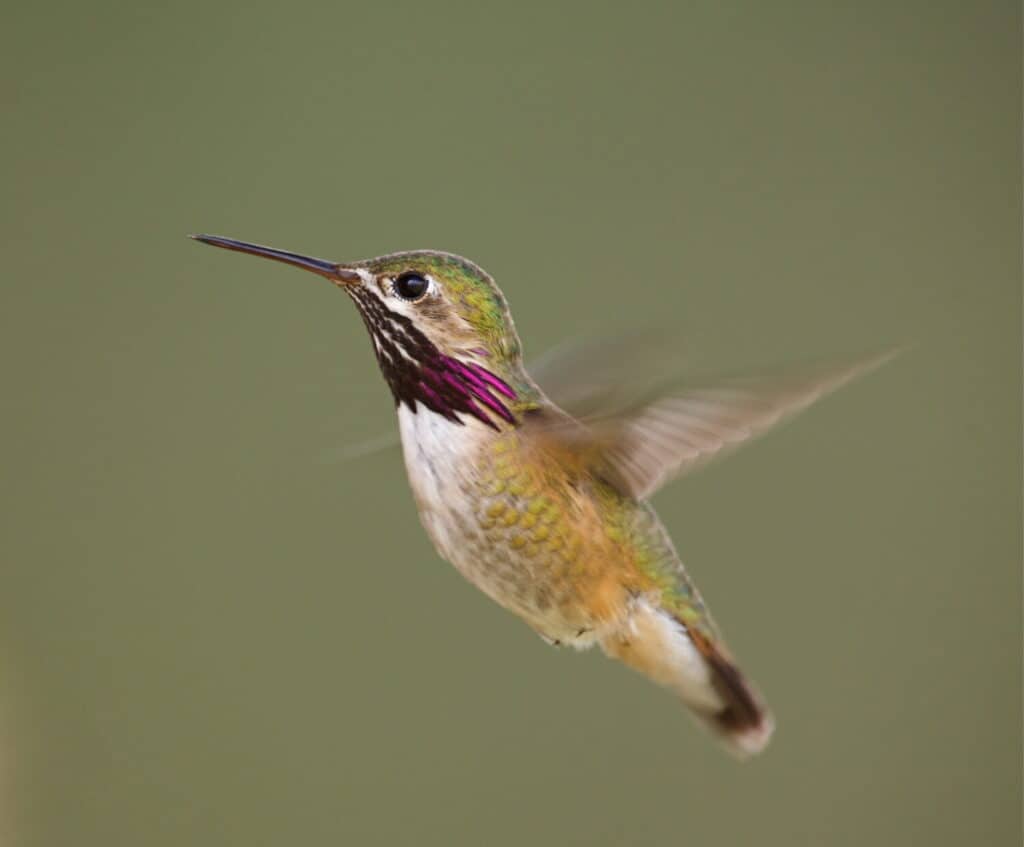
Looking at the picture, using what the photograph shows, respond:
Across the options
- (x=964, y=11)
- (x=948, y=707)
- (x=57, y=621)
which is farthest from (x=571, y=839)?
(x=964, y=11)

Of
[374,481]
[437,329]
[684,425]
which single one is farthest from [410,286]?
[374,481]

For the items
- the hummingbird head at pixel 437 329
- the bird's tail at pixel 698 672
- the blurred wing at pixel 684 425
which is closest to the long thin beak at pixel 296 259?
the hummingbird head at pixel 437 329

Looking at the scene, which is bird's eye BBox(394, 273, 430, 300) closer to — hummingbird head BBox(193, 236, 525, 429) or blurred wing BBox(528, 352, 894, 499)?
hummingbird head BBox(193, 236, 525, 429)

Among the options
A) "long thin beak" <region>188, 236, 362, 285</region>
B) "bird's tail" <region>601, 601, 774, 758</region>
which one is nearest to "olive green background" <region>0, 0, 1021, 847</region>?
"bird's tail" <region>601, 601, 774, 758</region>

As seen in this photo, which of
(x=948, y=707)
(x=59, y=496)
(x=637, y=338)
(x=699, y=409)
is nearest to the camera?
(x=699, y=409)

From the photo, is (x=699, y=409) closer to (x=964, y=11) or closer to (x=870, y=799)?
(x=870, y=799)

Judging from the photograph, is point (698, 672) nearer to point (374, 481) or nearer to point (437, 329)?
point (437, 329)
